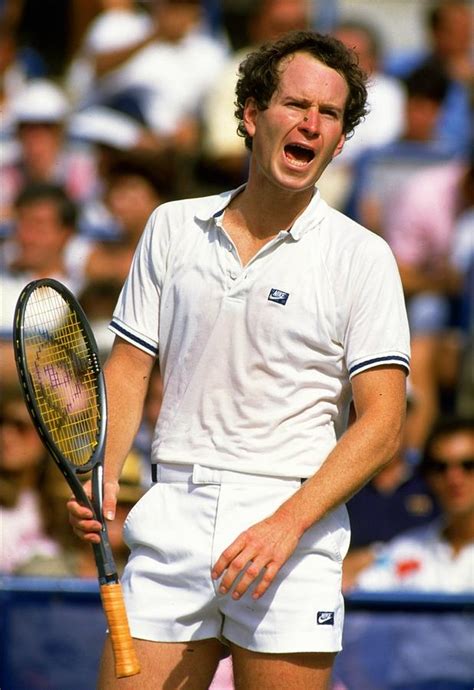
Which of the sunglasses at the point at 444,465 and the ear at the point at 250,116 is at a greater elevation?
the ear at the point at 250,116

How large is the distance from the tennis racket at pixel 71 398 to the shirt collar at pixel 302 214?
0.40m

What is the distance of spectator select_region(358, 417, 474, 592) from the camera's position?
5.63 meters

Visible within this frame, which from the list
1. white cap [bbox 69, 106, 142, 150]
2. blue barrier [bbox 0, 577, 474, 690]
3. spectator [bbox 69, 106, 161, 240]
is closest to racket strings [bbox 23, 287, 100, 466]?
blue barrier [bbox 0, 577, 474, 690]

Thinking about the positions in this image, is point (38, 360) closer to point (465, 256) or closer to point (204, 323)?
point (204, 323)

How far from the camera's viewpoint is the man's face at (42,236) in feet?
24.9

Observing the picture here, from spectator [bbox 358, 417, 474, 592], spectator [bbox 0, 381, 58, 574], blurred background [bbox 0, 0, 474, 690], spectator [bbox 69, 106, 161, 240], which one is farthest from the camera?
spectator [bbox 69, 106, 161, 240]

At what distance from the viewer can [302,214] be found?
11.0ft

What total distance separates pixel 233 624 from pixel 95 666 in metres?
2.10

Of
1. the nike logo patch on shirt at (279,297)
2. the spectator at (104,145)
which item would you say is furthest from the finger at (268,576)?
the spectator at (104,145)

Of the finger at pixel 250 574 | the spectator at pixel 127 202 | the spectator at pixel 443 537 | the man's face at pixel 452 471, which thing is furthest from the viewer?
the spectator at pixel 127 202

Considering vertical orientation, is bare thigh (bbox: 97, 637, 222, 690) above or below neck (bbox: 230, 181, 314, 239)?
below

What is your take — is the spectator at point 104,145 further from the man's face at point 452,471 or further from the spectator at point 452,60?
the man's face at point 452,471

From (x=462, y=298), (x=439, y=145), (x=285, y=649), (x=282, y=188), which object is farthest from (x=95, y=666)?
(x=439, y=145)

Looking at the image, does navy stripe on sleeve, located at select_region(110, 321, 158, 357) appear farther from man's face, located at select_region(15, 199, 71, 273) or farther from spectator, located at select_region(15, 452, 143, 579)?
man's face, located at select_region(15, 199, 71, 273)
